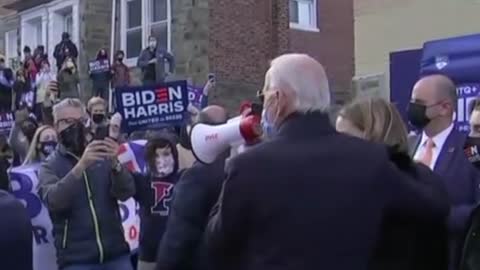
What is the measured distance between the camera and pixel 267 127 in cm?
394

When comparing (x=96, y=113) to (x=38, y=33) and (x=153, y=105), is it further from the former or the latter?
(x=38, y=33)

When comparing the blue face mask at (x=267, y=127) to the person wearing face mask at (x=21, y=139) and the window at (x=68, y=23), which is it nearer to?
the person wearing face mask at (x=21, y=139)

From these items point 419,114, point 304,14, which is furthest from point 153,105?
→ point 304,14

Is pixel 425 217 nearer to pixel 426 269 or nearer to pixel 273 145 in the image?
pixel 426 269

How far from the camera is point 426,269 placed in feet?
13.3

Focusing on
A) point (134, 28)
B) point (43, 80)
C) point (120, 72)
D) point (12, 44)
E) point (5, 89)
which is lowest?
point (5, 89)

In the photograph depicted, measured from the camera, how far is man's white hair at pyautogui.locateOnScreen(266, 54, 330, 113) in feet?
12.4

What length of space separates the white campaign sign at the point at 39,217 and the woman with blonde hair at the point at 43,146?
132 mm

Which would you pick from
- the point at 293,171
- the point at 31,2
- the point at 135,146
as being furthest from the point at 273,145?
the point at 31,2

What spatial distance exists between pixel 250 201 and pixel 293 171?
19 centimetres

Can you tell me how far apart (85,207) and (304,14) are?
20015 millimetres

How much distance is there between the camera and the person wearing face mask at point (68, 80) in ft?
73.6

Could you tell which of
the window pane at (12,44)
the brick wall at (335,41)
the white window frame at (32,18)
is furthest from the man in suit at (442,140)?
the window pane at (12,44)

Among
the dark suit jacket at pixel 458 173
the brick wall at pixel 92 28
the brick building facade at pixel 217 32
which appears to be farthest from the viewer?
the brick wall at pixel 92 28
